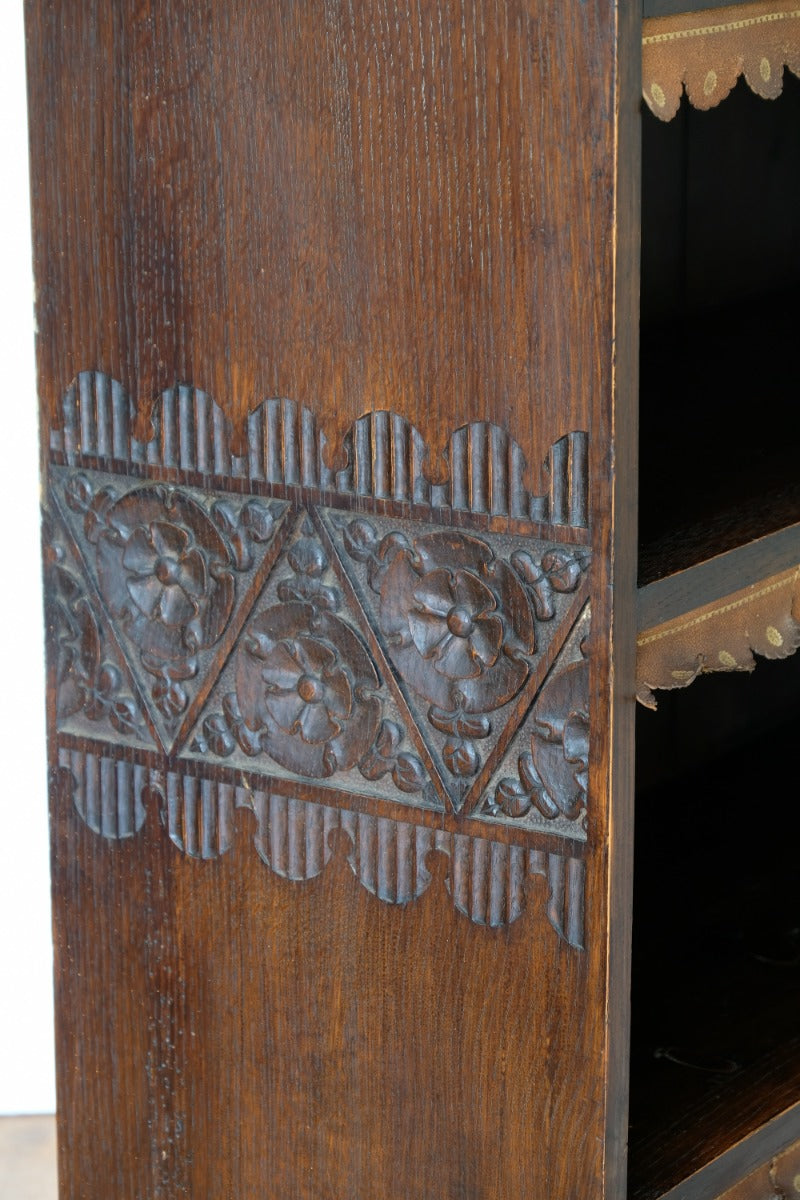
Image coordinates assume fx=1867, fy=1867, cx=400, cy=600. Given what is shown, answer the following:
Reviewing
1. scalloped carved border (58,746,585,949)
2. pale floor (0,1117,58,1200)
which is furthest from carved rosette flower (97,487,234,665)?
pale floor (0,1117,58,1200)

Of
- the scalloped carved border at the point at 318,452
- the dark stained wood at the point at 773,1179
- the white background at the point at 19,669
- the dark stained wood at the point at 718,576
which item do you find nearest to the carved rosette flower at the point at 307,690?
the scalloped carved border at the point at 318,452

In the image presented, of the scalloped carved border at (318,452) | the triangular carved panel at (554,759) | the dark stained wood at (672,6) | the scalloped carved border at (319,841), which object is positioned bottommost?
the scalloped carved border at (319,841)

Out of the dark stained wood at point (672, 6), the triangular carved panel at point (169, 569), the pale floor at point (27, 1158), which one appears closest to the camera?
the dark stained wood at point (672, 6)

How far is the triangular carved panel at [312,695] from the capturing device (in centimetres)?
139

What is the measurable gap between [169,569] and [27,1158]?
1275 millimetres

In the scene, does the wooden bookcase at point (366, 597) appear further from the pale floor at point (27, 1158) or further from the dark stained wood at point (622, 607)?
the pale floor at point (27, 1158)

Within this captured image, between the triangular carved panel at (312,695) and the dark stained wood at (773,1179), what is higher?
the triangular carved panel at (312,695)

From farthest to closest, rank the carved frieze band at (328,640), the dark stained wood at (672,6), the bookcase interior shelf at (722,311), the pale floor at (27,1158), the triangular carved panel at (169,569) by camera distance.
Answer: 1. the pale floor at (27,1158)
2. the bookcase interior shelf at (722,311)
3. the triangular carved panel at (169,569)
4. the carved frieze band at (328,640)
5. the dark stained wood at (672,6)

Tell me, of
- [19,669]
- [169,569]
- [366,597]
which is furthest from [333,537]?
[19,669]

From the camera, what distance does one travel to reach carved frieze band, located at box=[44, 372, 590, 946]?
4.28 feet

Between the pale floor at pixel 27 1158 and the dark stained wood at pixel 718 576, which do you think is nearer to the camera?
the dark stained wood at pixel 718 576

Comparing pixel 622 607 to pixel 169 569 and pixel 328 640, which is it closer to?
pixel 328 640

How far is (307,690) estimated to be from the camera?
1431 mm

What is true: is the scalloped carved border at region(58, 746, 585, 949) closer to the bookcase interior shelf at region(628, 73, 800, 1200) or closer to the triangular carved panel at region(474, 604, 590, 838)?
the triangular carved panel at region(474, 604, 590, 838)
